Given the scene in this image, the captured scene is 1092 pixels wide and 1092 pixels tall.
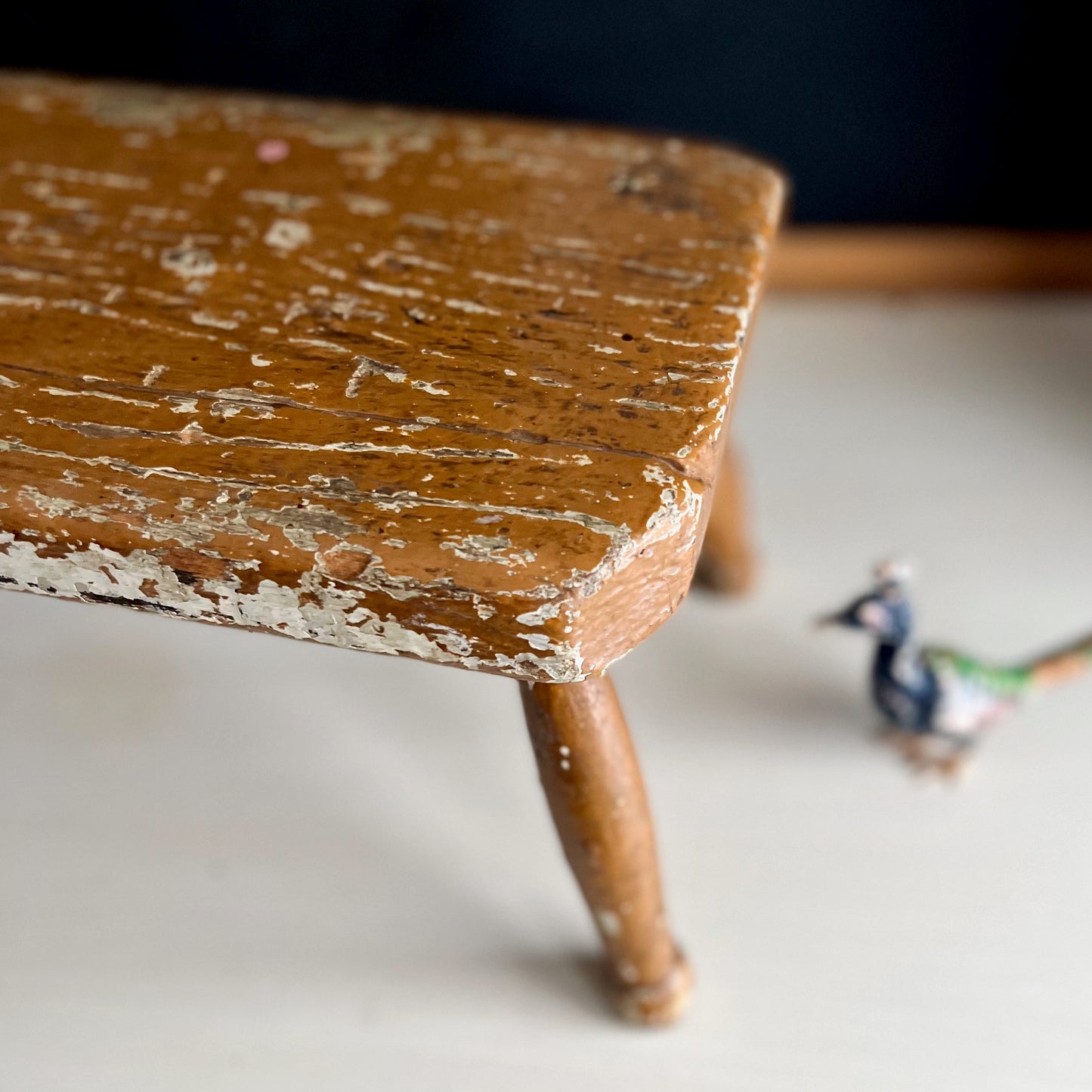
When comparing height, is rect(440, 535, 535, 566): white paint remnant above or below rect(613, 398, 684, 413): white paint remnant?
below

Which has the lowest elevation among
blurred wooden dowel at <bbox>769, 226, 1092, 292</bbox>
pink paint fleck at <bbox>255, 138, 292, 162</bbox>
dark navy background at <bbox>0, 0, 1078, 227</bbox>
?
pink paint fleck at <bbox>255, 138, 292, 162</bbox>

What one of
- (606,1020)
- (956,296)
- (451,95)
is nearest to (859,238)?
(956,296)

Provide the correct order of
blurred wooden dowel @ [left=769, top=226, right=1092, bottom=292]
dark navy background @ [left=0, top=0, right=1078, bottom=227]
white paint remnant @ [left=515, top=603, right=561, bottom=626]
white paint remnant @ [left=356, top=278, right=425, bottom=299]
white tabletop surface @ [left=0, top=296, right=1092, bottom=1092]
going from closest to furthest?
white paint remnant @ [left=515, top=603, right=561, bottom=626], white paint remnant @ [left=356, top=278, right=425, bottom=299], white tabletop surface @ [left=0, top=296, right=1092, bottom=1092], dark navy background @ [left=0, top=0, right=1078, bottom=227], blurred wooden dowel @ [left=769, top=226, right=1092, bottom=292]

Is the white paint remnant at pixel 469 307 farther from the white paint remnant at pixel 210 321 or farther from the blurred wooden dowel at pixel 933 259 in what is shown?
the blurred wooden dowel at pixel 933 259

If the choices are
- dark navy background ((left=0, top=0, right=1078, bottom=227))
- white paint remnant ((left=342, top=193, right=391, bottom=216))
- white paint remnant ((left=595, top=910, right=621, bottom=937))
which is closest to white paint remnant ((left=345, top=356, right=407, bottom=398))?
white paint remnant ((left=342, top=193, right=391, bottom=216))

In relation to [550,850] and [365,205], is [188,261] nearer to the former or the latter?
[365,205]

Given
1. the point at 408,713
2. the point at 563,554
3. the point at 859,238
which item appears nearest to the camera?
the point at 563,554

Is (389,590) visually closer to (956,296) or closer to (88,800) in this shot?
(88,800)

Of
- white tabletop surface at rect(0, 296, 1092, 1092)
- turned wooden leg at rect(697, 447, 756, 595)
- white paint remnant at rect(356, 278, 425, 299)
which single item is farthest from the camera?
turned wooden leg at rect(697, 447, 756, 595)

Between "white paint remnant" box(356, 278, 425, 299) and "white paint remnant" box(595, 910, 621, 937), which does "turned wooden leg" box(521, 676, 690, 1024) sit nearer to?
"white paint remnant" box(595, 910, 621, 937)
